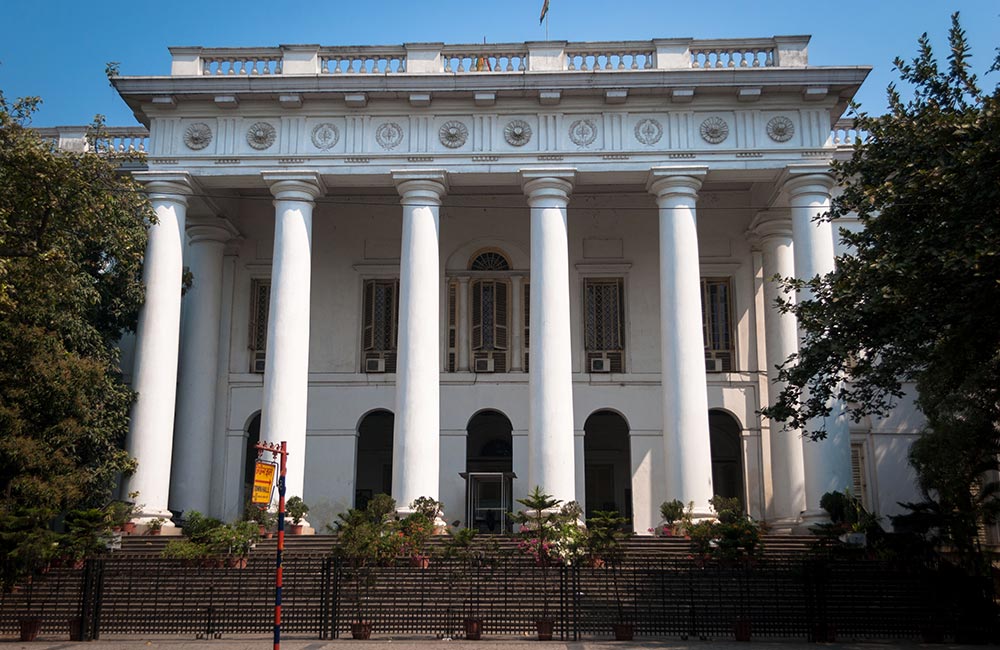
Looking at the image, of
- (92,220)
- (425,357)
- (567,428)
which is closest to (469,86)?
(425,357)

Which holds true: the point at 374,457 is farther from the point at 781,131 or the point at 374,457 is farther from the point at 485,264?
the point at 781,131

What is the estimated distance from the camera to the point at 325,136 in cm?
2359

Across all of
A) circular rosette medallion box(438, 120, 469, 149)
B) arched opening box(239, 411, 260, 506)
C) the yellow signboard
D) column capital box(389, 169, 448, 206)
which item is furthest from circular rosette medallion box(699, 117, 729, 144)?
the yellow signboard

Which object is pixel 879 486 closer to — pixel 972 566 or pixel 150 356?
pixel 972 566

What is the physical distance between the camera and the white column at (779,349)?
23.7 metres

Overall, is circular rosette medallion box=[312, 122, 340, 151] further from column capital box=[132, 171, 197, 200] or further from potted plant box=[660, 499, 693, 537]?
potted plant box=[660, 499, 693, 537]

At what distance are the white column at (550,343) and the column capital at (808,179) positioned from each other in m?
5.04

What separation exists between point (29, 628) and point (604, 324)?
15.9 metres

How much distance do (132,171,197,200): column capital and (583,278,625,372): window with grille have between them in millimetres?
10517

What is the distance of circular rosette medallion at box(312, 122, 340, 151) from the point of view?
77.2ft

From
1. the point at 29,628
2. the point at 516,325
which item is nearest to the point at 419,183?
the point at 516,325

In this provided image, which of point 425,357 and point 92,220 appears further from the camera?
point 425,357

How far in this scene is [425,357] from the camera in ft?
73.0

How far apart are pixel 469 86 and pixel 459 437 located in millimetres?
8933
